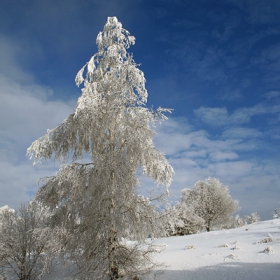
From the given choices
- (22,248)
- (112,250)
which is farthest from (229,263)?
(22,248)

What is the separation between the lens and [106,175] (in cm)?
651

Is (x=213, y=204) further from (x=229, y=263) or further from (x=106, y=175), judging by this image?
(x=106, y=175)

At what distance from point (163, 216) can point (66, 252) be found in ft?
9.44

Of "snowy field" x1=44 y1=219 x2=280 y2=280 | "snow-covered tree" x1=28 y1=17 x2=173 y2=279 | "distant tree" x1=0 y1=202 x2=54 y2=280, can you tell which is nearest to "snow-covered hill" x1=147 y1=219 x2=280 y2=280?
"snowy field" x1=44 y1=219 x2=280 y2=280

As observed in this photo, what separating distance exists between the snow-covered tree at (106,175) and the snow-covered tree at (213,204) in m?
24.9

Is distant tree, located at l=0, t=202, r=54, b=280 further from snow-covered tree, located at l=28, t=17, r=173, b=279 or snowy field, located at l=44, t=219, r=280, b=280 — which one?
snow-covered tree, located at l=28, t=17, r=173, b=279

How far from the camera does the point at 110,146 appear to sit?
7.52m

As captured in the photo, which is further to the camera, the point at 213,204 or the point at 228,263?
the point at 213,204

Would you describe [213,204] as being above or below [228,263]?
above

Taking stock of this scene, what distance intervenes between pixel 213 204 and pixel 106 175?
28.1m

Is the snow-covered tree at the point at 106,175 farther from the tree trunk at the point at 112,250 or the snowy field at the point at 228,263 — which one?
the snowy field at the point at 228,263

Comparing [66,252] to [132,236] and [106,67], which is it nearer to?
[132,236]

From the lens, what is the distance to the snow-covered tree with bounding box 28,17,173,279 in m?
6.53

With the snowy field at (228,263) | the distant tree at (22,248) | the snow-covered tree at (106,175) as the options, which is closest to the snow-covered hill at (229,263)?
the snowy field at (228,263)
